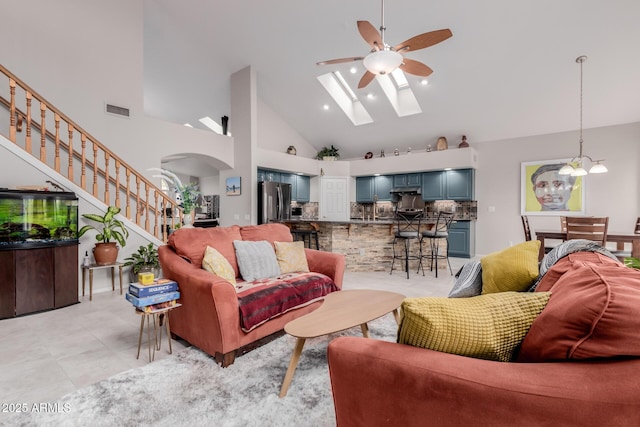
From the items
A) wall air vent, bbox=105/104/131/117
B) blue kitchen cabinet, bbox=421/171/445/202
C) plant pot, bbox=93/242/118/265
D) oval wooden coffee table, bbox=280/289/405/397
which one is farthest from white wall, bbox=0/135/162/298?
blue kitchen cabinet, bbox=421/171/445/202

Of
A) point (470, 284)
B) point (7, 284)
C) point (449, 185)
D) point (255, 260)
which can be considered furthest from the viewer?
point (449, 185)

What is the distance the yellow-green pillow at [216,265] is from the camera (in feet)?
7.86

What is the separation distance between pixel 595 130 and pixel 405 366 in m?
7.17

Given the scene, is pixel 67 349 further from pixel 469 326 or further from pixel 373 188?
pixel 373 188

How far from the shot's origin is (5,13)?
4043mm

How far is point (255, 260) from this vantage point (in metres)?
2.87

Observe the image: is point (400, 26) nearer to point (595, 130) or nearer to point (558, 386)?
point (595, 130)

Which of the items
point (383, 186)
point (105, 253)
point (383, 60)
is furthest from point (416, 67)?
point (383, 186)

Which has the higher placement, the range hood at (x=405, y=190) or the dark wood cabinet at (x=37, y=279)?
the range hood at (x=405, y=190)

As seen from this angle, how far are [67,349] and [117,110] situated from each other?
4015mm

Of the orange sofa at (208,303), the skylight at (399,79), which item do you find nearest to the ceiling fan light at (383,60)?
the orange sofa at (208,303)

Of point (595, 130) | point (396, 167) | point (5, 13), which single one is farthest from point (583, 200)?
point (5, 13)

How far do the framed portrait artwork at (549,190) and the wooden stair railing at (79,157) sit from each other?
678cm

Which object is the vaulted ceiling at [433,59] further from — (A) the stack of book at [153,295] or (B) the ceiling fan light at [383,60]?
(A) the stack of book at [153,295]
